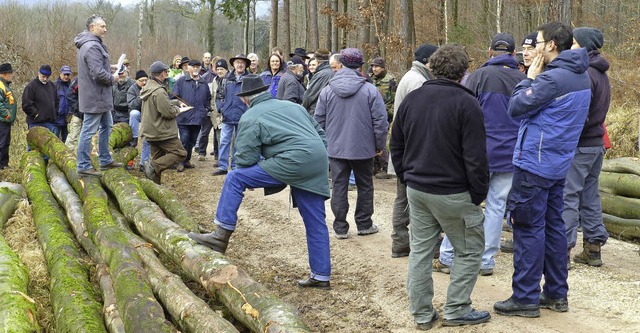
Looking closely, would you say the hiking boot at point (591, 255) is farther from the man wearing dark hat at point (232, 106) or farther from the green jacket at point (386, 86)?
the man wearing dark hat at point (232, 106)

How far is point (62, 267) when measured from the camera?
7457 mm

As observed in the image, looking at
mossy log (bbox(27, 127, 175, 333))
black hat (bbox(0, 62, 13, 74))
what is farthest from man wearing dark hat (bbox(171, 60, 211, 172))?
black hat (bbox(0, 62, 13, 74))

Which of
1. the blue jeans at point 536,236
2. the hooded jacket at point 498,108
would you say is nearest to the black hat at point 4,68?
the hooded jacket at point 498,108

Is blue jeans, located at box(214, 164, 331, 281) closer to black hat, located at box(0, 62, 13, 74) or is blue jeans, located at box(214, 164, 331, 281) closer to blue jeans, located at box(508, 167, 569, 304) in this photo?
blue jeans, located at box(508, 167, 569, 304)

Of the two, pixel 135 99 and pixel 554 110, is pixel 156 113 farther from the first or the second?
pixel 554 110

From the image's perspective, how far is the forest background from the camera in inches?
661

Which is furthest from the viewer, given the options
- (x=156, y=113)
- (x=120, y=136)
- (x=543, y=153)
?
(x=120, y=136)

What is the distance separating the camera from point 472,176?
5375 millimetres

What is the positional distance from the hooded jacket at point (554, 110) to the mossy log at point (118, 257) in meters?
3.36

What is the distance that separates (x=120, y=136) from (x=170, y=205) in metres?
4.08

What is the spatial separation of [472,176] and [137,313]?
9.95 feet

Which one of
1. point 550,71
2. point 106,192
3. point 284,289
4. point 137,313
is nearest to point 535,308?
point 550,71

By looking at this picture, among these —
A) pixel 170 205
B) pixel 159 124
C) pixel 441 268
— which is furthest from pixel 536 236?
pixel 159 124

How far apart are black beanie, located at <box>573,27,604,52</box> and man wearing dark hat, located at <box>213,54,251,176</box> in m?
7.05
